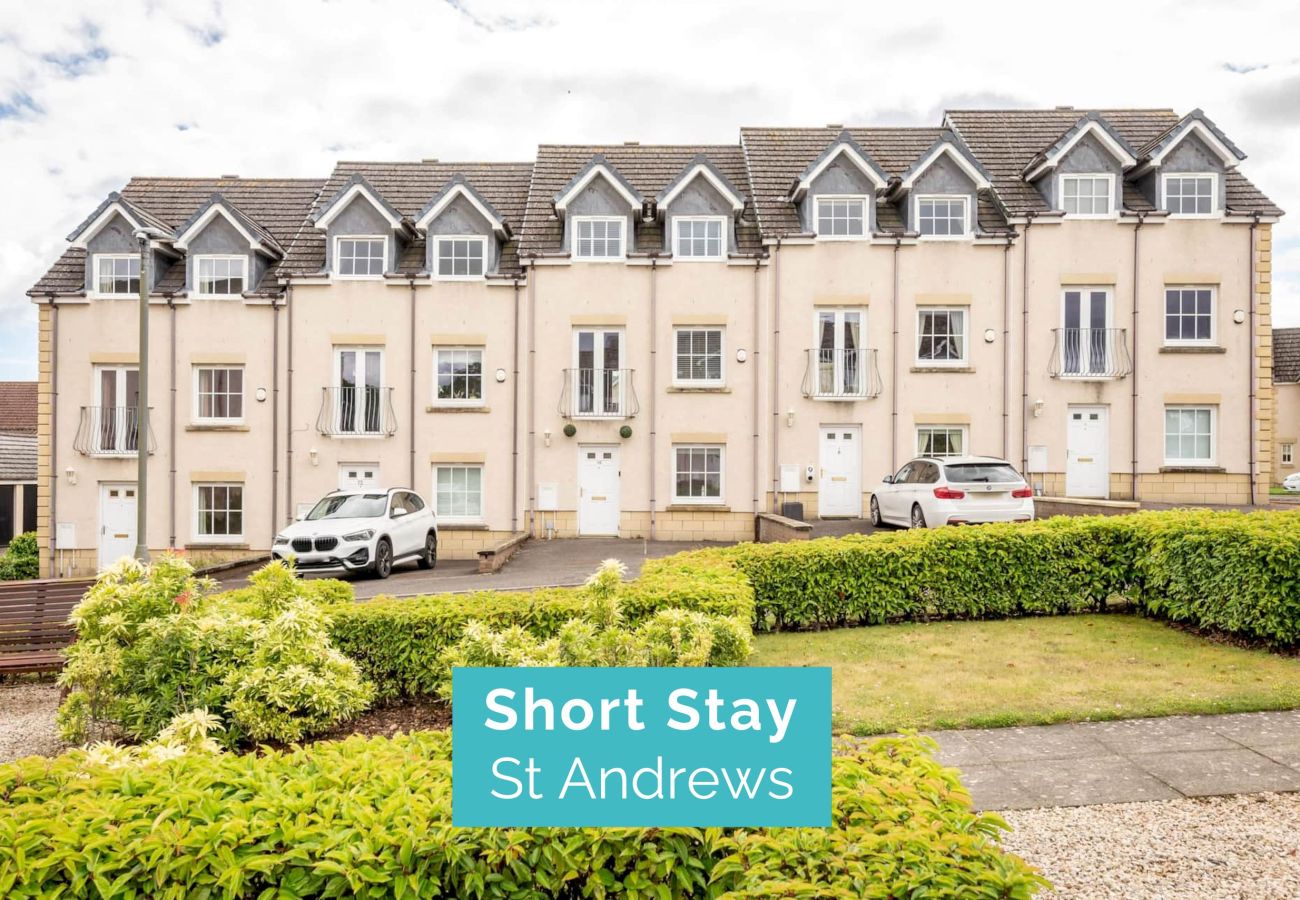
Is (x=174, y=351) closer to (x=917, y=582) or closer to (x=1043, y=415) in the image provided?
(x=917, y=582)

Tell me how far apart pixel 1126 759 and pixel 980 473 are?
448 inches

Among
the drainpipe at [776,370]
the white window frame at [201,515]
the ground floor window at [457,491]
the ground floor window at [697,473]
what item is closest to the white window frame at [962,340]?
the drainpipe at [776,370]

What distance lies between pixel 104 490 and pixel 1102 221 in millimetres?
29899

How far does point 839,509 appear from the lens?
75.2 feet

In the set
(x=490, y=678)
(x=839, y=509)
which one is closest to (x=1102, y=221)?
(x=839, y=509)

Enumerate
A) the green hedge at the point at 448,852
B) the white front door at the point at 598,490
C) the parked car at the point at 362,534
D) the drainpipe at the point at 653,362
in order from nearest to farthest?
the green hedge at the point at 448,852, the parked car at the point at 362,534, the drainpipe at the point at 653,362, the white front door at the point at 598,490

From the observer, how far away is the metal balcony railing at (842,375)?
22.8 metres

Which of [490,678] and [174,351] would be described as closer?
[490,678]

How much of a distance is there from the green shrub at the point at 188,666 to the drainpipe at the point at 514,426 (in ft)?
54.0

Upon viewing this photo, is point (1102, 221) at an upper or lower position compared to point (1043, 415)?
upper

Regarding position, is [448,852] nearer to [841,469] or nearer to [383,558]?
[383,558]

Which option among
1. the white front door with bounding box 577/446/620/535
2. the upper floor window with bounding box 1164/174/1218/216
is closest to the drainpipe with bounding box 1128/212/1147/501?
the upper floor window with bounding box 1164/174/1218/216

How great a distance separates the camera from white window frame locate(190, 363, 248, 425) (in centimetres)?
2339

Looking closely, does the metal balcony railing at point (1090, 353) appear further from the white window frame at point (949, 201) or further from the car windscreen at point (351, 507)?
the car windscreen at point (351, 507)
